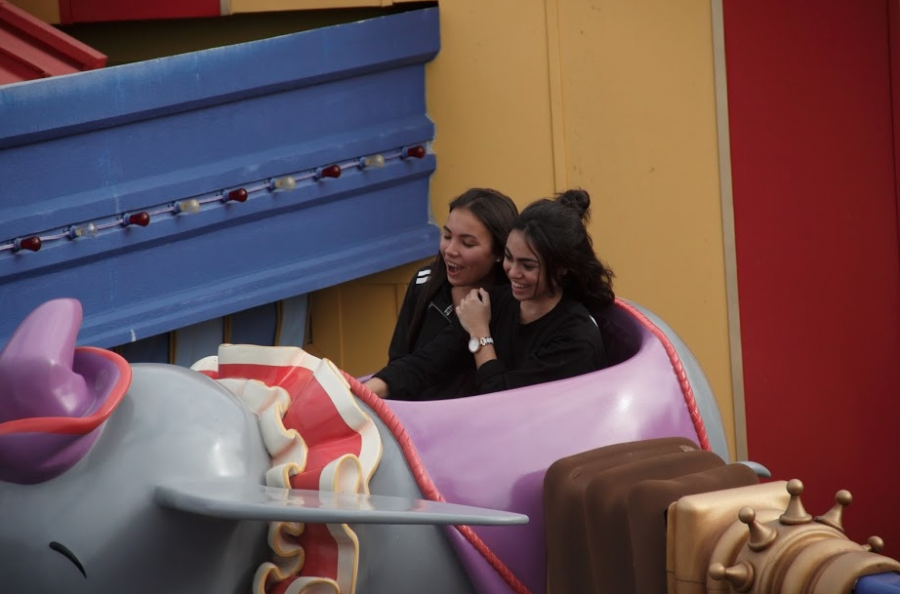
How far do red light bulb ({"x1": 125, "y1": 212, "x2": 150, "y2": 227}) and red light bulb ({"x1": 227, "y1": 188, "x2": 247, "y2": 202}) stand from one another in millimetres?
227

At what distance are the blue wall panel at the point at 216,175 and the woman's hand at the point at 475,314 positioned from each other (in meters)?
0.79

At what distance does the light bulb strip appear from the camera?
268 cm

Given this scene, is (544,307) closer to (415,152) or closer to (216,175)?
(216,175)

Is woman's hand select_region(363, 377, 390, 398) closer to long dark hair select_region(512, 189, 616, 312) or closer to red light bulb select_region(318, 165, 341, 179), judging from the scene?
long dark hair select_region(512, 189, 616, 312)

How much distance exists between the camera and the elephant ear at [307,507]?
158cm

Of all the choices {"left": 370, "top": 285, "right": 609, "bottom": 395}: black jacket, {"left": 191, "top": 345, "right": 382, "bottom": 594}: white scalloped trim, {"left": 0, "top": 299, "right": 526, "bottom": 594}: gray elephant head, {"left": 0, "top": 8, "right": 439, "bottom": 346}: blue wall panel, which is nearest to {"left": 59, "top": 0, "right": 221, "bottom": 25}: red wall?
{"left": 0, "top": 8, "right": 439, "bottom": 346}: blue wall panel

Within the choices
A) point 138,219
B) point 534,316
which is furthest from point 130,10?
point 534,316

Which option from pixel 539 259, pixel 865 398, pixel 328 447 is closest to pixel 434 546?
pixel 328 447

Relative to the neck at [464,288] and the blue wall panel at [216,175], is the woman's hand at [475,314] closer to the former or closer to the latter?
the neck at [464,288]

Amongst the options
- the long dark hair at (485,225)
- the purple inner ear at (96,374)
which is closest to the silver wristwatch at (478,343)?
the long dark hair at (485,225)


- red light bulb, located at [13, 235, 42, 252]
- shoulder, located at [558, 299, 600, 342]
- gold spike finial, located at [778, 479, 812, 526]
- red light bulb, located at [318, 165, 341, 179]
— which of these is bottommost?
gold spike finial, located at [778, 479, 812, 526]

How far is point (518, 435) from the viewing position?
1945 mm

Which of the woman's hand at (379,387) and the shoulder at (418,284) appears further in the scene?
the shoulder at (418,284)

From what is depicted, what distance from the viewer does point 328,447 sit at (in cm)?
182
